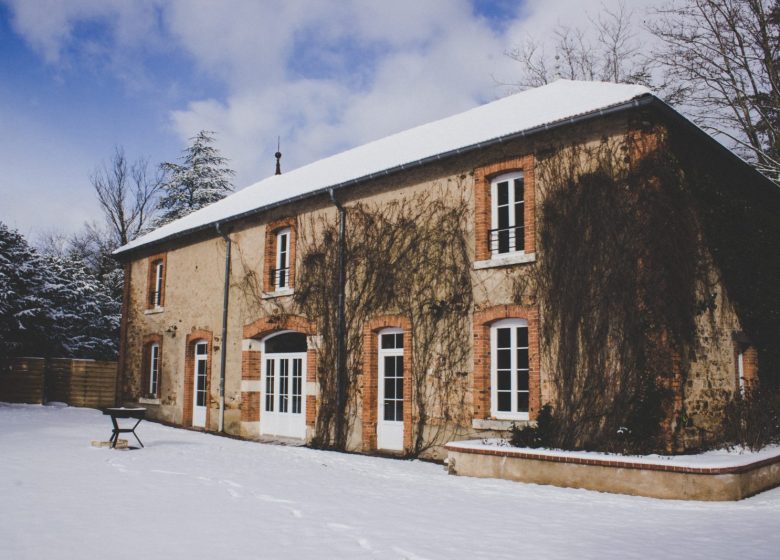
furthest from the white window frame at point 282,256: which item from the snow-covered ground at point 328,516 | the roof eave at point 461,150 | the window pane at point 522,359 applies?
the window pane at point 522,359

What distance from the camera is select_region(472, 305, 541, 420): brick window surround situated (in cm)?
955

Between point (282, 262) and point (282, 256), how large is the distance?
0.49 feet

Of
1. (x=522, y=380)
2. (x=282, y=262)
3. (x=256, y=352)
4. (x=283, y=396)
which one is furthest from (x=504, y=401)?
(x=256, y=352)

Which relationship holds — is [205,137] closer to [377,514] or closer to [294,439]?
[294,439]

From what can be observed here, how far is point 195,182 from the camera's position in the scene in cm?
3406

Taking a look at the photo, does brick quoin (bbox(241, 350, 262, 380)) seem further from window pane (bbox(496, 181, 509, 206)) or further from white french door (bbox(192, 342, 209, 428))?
window pane (bbox(496, 181, 509, 206))

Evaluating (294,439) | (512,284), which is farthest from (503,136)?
(294,439)

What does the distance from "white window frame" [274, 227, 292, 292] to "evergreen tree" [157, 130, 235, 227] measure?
1989 centimetres

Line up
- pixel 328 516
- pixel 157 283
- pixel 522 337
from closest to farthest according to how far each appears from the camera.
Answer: pixel 328 516, pixel 522 337, pixel 157 283

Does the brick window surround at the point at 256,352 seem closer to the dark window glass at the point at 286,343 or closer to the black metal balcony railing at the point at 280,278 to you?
the dark window glass at the point at 286,343

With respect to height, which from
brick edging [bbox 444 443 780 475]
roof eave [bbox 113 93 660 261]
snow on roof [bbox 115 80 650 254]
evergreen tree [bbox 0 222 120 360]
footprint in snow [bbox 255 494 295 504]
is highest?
snow on roof [bbox 115 80 650 254]

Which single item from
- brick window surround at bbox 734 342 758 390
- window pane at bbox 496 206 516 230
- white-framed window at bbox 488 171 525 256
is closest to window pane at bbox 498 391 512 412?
white-framed window at bbox 488 171 525 256

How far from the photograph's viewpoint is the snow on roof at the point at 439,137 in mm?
10172

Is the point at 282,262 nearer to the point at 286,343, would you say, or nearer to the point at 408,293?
the point at 286,343
